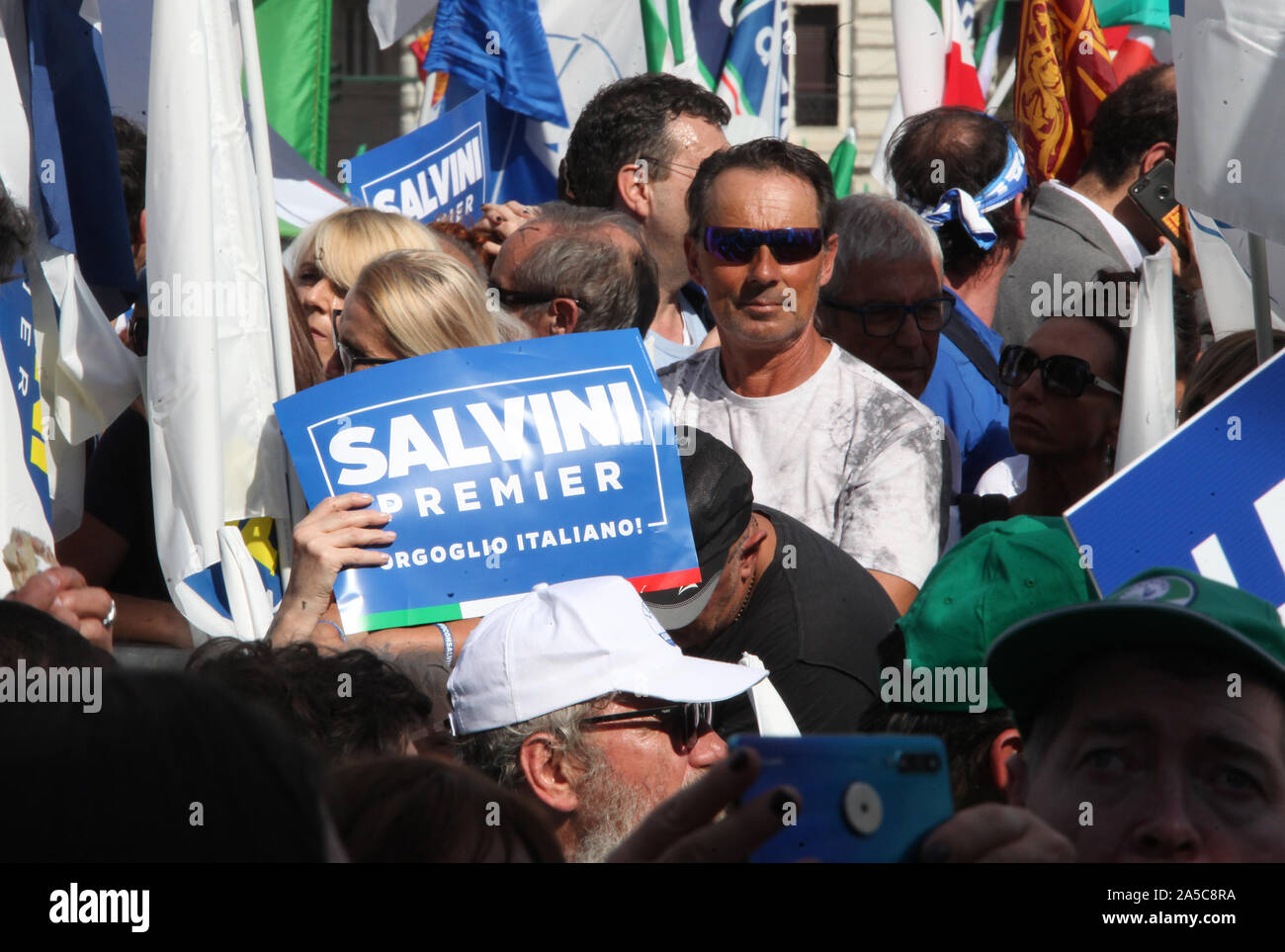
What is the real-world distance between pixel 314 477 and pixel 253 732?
1.98 meters

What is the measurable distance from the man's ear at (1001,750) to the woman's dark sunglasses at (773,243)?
158cm

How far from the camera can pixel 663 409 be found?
3.11 m

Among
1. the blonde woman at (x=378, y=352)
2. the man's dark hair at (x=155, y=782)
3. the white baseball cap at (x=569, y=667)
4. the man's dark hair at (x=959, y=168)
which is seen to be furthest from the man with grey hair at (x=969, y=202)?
the man's dark hair at (x=155, y=782)

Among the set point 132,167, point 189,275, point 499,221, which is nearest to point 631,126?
point 499,221

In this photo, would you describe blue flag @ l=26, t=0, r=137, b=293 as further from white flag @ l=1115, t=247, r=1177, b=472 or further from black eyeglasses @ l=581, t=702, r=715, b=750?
white flag @ l=1115, t=247, r=1177, b=472

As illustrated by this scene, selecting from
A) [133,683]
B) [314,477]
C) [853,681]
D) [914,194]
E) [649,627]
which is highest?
[914,194]

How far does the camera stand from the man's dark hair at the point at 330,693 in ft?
7.86

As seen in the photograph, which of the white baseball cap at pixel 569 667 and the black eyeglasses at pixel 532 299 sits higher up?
the black eyeglasses at pixel 532 299

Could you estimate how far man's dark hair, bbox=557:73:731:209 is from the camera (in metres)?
4.93

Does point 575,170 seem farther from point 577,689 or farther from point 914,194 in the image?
point 577,689

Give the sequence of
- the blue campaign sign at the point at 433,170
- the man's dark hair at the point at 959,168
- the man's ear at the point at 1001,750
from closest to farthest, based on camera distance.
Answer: the man's ear at the point at 1001,750
the man's dark hair at the point at 959,168
the blue campaign sign at the point at 433,170

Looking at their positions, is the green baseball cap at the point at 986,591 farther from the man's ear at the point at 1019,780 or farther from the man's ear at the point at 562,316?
the man's ear at the point at 562,316

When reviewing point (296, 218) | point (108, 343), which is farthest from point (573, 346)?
point (296, 218)

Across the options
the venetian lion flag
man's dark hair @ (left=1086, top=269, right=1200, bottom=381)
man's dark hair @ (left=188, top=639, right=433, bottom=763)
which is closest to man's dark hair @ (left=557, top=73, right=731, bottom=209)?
man's dark hair @ (left=1086, top=269, right=1200, bottom=381)
